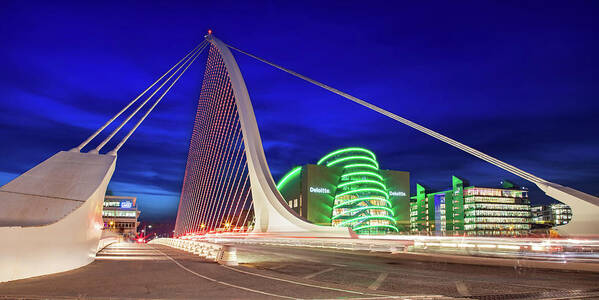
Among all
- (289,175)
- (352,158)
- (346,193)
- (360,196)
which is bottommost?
(360,196)

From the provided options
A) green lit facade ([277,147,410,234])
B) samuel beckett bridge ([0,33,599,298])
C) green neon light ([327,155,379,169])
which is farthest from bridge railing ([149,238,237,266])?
green neon light ([327,155,379,169])

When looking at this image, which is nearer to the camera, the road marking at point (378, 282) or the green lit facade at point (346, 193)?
the road marking at point (378, 282)

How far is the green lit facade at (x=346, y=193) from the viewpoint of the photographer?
91938 millimetres

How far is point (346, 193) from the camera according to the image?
93500mm

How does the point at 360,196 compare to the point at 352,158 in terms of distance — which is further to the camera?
the point at 352,158

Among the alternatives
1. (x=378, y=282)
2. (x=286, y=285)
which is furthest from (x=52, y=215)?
(x=378, y=282)

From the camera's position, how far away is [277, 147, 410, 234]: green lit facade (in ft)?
302

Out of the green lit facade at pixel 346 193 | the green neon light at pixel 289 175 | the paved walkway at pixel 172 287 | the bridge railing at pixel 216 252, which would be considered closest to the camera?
the paved walkway at pixel 172 287

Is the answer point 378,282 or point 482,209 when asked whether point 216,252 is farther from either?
point 482,209

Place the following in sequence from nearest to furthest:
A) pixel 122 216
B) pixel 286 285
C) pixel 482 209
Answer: pixel 286 285 → pixel 122 216 → pixel 482 209

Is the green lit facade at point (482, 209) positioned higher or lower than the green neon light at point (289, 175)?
lower

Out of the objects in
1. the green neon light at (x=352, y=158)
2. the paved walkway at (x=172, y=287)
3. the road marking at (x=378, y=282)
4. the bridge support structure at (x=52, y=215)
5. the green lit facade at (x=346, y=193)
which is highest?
the green neon light at (x=352, y=158)

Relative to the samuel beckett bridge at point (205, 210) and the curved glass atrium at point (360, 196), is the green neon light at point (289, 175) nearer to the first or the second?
the curved glass atrium at point (360, 196)

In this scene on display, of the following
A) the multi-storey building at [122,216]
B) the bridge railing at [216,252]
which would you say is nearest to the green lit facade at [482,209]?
the multi-storey building at [122,216]
